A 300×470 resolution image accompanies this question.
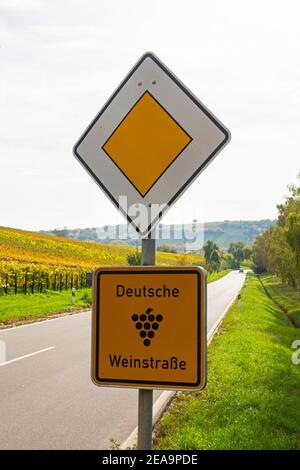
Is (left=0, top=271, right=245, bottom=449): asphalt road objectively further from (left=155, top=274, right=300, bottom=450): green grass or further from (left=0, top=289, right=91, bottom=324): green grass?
(left=0, top=289, right=91, bottom=324): green grass

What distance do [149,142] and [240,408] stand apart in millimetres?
5962

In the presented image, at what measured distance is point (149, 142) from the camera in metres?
2.30

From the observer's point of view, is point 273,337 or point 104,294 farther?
point 273,337

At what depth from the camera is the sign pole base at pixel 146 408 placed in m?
2.10

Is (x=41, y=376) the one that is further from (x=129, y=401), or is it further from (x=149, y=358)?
(x=149, y=358)

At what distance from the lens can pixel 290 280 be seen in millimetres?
45688

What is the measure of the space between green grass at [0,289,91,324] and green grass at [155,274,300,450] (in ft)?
28.5

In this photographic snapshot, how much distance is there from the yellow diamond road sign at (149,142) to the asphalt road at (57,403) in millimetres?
4190

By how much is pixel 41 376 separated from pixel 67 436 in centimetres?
348

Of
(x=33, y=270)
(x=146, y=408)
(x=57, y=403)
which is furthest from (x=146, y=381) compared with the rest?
(x=33, y=270)

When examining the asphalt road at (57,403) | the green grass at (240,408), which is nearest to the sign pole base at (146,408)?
the green grass at (240,408)

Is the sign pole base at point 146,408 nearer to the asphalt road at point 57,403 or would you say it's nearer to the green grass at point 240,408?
the green grass at point 240,408
